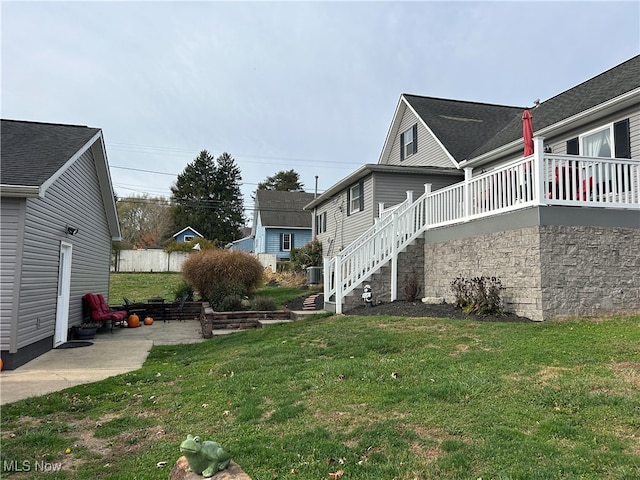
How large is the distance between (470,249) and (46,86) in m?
10.1

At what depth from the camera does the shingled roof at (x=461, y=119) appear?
1606 centimetres

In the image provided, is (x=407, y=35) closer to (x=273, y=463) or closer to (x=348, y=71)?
(x=348, y=71)

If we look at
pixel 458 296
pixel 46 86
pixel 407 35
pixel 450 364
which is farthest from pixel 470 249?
pixel 46 86

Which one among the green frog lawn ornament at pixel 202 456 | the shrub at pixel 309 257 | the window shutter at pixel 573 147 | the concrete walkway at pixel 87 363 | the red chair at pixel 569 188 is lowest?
the concrete walkway at pixel 87 363

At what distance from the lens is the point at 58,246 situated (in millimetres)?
9367

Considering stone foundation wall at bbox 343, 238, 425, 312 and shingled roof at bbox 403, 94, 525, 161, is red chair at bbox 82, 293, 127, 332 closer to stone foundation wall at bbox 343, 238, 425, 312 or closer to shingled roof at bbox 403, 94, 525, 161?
stone foundation wall at bbox 343, 238, 425, 312

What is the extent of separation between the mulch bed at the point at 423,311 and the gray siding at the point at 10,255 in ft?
21.6

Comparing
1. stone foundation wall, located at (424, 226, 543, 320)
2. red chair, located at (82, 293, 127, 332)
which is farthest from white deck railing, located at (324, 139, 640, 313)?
red chair, located at (82, 293, 127, 332)

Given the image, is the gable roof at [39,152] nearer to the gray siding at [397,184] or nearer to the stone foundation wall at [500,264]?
the stone foundation wall at [500,264]

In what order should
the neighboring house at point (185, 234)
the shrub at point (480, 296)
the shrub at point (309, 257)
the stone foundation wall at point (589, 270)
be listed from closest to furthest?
1. the stone foundation wall at point (589, 270)
2. the shrub at point (480, 296)
3. the shrub at point (309, 257)
4. the neighboring house at point (185, 234)

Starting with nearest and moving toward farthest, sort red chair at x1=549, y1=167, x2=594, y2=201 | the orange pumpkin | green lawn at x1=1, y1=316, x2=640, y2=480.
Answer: green lawn at x1=1, y1=316, x2=640, y2=480 → red chair at x1=549, y1=167, x2=594, y2=201 → the orange pumpkin

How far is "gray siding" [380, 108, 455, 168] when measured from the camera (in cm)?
1595

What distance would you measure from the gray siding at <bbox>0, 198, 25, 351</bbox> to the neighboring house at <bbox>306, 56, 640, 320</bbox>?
20.9ft

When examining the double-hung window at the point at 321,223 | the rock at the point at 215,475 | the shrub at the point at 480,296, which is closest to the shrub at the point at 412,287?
the shrub at the point at 480,296
